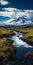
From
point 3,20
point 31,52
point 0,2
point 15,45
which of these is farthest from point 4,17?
point 31,52

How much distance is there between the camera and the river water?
447 centimetres

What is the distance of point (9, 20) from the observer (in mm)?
5137

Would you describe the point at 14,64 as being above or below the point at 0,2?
below

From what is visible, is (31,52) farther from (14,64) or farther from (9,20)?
(9,20)

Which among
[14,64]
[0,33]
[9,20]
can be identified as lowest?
[14,64]

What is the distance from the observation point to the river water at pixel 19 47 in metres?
4.47

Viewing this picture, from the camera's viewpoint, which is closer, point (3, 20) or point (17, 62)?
point (17, 62)

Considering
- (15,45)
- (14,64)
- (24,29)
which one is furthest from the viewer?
(24,29)

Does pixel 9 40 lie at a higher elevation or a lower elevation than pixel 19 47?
higher

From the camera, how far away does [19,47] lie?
473 centimetres

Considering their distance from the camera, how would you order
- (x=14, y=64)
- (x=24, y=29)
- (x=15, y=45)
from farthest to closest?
(x=24, y=29) → (x=15, y=45) → (x=14, y=64)

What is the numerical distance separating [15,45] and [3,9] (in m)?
1.12

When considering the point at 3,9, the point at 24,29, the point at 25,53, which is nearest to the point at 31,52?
the point at 25,53

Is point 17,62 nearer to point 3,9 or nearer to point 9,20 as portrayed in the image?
point 9,20
